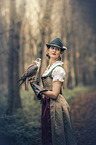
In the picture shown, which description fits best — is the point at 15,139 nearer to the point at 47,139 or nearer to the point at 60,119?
the point at 47,139

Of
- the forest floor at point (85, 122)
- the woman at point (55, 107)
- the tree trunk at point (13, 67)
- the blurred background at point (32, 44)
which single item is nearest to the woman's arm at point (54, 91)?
the woman at point (55, 107)

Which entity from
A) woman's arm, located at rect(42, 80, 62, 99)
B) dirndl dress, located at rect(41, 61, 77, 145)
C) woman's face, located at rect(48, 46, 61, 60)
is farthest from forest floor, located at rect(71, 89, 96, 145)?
woman's face, located at rect(48, 46, 61, 60)

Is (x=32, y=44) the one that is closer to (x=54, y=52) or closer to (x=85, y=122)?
(x=85, y=122)

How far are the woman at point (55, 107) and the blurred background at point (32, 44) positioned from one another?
1.51 metres

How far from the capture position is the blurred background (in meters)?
5.41

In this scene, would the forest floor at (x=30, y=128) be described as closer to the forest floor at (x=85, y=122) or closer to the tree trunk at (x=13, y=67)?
the forest floor at (x=85, y=122)

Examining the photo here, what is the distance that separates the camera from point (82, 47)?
18516 millimetres

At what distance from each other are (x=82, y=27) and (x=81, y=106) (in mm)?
12027

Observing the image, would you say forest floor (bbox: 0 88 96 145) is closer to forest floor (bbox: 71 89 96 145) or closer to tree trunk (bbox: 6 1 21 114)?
forest floor (bbox: 71 89 96 145)

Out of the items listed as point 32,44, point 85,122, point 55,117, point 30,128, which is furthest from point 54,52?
point 32,44

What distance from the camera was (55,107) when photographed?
2.83 meters

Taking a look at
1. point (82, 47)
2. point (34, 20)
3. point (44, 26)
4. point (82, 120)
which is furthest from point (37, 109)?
point (82, 47)

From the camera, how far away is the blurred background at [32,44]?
541 centimetres

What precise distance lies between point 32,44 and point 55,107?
6836 millimetres
